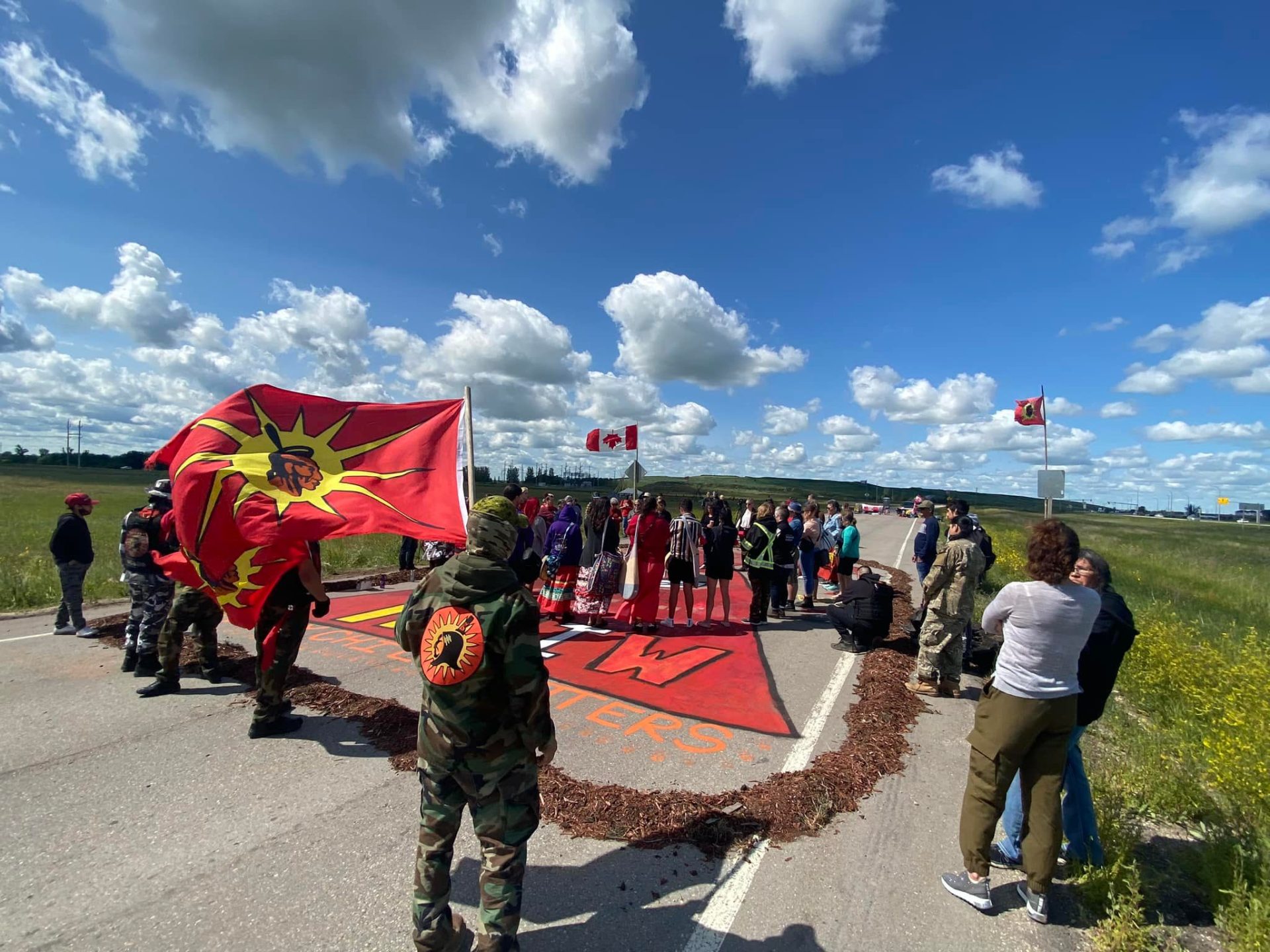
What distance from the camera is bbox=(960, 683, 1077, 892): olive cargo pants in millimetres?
3045

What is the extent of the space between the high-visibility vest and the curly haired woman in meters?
5.86

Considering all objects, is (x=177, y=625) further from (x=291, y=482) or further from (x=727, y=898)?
(x=727, y=898)

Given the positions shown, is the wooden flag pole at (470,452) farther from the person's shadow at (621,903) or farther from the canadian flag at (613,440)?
the canadian flag at (613,440)

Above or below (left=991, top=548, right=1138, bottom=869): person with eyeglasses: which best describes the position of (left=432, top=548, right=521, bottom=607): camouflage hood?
above

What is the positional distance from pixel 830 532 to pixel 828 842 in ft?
34.0

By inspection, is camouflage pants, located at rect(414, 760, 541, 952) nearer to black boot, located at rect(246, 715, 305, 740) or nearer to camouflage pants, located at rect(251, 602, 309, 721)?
camouflage pants, located at rect(251, 602, 309, 721)

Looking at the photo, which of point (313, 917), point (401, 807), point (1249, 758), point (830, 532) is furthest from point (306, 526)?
point (830, 532)

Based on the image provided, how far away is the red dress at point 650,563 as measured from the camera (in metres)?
8.63

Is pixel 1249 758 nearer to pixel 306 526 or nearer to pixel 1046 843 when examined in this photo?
pixel 1046 843

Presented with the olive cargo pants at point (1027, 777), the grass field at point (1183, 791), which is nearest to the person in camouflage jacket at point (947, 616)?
the grass field at point (1183, 791)

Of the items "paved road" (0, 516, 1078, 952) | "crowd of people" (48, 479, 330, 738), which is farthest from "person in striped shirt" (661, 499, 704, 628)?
"crowd of people" (48, 479, 330, 738)

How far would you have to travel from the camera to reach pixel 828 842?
142 inches

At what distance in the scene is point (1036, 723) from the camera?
3.10 metres

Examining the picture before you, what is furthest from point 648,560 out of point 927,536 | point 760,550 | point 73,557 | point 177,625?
point 73,557
